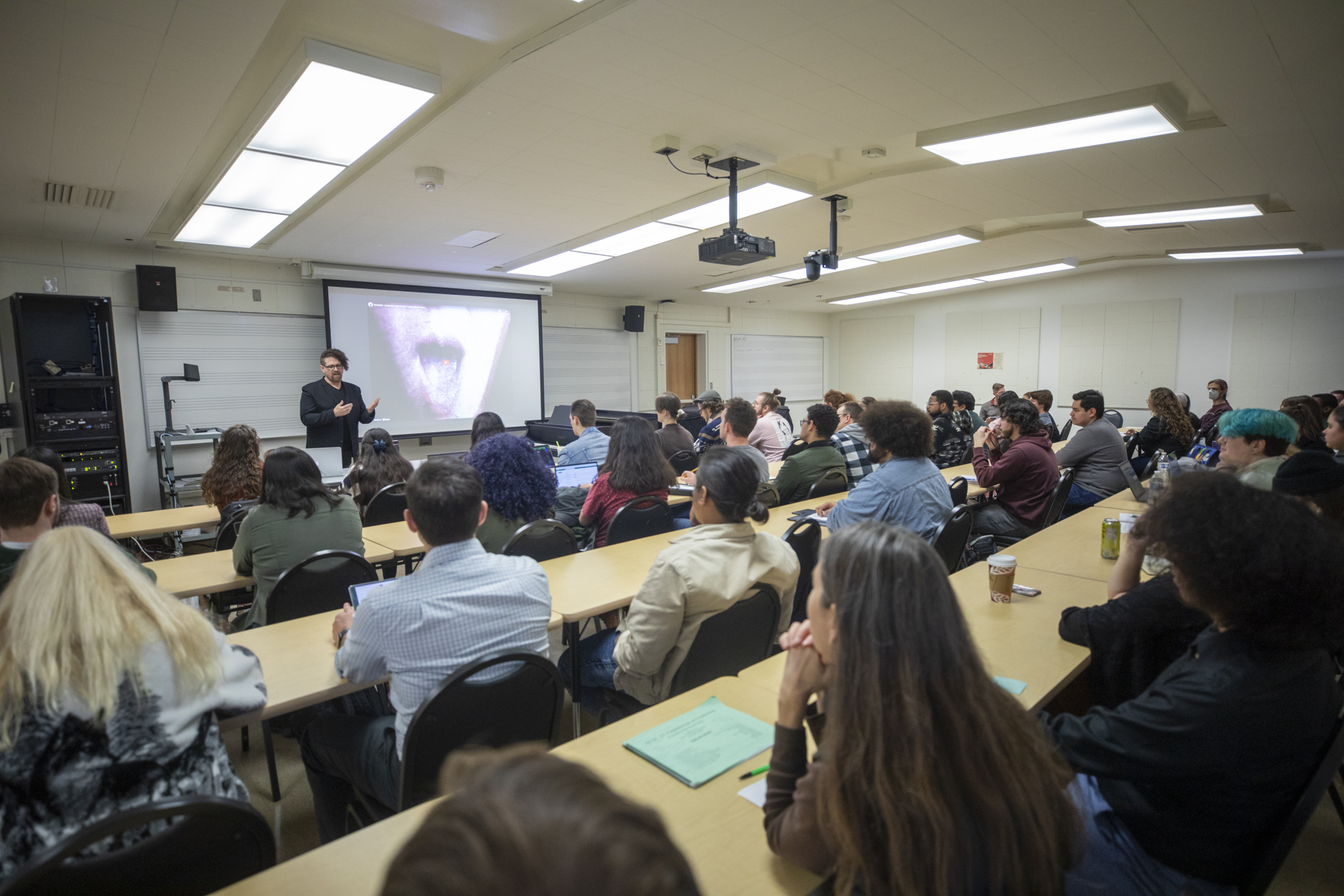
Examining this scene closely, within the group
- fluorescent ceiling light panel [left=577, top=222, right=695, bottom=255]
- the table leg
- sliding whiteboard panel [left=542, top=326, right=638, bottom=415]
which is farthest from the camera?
sliding whiteboard panel [left=542, top=326, right=638, bottom=415]

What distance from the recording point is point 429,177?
4402 millimetres

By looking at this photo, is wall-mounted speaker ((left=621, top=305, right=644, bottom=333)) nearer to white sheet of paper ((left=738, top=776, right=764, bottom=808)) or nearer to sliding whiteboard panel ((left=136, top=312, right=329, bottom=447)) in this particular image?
sliding whiteboard panel ((left=136, top=312, right=329, bottom=447))

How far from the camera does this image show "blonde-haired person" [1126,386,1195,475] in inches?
251

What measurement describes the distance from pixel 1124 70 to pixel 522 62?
2807 millimetres

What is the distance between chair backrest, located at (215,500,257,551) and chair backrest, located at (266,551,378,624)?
→ 99cm

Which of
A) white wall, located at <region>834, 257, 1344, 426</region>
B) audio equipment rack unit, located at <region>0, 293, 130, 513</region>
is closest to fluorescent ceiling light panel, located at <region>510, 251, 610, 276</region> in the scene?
audio equipment rack unit, located at <region>0, 293, 130, 513</region>

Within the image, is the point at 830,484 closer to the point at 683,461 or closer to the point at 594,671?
the point at 683,461

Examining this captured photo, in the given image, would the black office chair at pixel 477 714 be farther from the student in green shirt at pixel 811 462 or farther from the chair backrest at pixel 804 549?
the student in green shirt at pixel 811 462

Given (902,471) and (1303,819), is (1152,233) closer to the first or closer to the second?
(902,471)

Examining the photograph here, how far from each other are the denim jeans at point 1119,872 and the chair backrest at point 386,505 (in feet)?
11.9

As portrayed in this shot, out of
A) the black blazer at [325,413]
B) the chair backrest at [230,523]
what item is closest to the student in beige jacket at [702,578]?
the chair backrest at [230,523]

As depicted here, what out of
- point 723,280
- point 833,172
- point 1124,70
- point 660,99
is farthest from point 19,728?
point 723,280

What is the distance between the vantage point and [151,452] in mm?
6602

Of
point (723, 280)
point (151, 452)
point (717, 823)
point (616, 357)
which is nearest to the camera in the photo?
point (717, 823)
